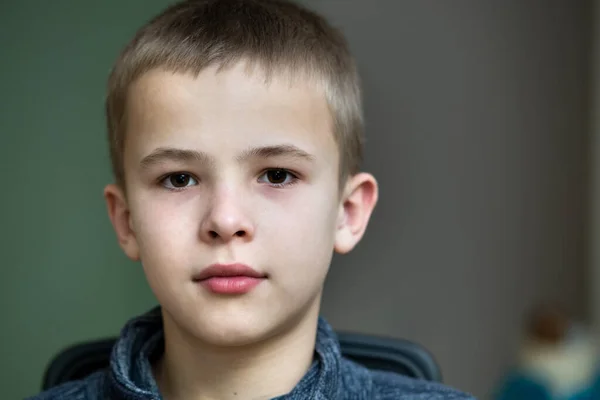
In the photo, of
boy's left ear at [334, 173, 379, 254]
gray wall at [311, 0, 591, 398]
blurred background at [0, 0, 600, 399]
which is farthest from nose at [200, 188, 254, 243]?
gray wall at [311, 0, 591, 398]

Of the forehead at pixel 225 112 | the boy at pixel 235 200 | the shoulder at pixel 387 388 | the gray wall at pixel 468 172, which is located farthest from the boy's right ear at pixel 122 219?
the gray wall at pixel 468 172

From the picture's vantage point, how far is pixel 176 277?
1.01m

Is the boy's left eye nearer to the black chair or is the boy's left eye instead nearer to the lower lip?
the lower lip

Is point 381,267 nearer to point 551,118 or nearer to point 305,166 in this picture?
point 551,118

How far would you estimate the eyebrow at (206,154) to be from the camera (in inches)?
39.5

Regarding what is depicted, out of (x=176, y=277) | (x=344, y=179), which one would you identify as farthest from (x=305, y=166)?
(x=176, y=277)

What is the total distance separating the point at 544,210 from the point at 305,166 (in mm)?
1485

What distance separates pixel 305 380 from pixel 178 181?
349 mm

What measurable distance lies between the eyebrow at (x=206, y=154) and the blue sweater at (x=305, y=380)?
30 cm

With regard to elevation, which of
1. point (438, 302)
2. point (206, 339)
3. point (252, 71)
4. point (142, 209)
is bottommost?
point (438, 302)

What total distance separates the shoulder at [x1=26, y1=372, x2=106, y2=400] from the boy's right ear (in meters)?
0.20

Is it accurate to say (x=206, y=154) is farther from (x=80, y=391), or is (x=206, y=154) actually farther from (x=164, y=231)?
(x=80, y=391)

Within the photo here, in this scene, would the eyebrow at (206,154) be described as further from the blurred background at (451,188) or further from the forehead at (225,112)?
the blurred background at (451,188)


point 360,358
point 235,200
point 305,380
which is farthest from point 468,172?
point 235,200
